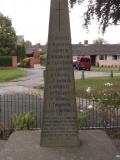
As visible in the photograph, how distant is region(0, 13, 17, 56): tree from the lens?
225ft

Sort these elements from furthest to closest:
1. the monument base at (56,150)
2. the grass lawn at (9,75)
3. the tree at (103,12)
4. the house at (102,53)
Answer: the house at (102,53), the grass lawn at (9,75), the tree at (103,12), the monument base at (56,150)

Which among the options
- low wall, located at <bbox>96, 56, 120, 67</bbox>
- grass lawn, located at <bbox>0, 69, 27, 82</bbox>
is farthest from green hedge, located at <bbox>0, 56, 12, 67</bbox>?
low wall, located at <bbox>96, 56, 120, 67</bbox>

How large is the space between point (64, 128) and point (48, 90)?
572 mm

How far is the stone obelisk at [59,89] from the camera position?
6.54 meters

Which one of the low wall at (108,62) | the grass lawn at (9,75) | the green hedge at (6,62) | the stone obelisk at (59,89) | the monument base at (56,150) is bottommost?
the low wall at (108,62)

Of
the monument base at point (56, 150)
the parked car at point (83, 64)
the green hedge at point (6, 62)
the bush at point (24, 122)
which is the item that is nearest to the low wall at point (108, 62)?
the parked car at point (83, 64)

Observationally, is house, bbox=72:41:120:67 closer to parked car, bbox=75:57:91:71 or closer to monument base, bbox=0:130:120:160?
parked car, bbox=75:57:91:71

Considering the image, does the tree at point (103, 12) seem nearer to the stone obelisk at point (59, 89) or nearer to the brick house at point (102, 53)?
the stone obelisk at point (59, 89)

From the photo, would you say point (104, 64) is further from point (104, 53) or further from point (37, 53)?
point (37, 53)

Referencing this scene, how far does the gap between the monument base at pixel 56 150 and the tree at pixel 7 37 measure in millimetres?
61921

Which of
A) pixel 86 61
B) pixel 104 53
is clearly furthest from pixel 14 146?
pixel 104 53

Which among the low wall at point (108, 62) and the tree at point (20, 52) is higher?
the tree at point (20, 52)

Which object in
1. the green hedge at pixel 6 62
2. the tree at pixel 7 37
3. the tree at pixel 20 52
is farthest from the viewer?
the tree at pixel 20 52

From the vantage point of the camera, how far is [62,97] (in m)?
6.55
